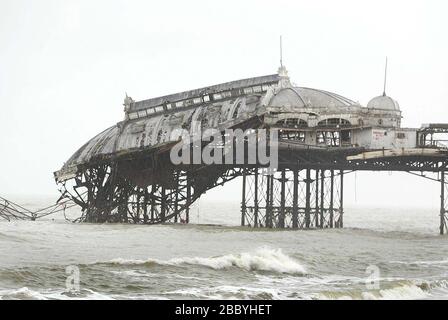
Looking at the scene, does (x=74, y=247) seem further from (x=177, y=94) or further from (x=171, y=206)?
(x=177, y=94)

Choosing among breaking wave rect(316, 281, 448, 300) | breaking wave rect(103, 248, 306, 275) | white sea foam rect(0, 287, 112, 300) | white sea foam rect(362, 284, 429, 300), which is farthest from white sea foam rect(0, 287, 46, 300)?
white sea foam rect(362, 284, 429, 300)

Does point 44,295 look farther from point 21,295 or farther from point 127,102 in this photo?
point 127,102

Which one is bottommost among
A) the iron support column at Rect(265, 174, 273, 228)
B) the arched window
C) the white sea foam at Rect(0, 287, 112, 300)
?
the white sea foam at Rect(0, 287, 112, 300)

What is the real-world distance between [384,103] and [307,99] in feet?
16.8

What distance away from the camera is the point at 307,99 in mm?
61094

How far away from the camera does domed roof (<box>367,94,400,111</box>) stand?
6153cm

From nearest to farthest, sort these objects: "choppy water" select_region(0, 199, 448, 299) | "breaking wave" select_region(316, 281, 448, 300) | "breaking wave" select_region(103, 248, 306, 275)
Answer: "choppy water" select_region(0, 199, 448, 299) → "breaking wave" select_region(316, 281, 448, 300) → "breaking wave" select_region(103, 248, 306, 275)

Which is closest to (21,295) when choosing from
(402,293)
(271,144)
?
(402,293)

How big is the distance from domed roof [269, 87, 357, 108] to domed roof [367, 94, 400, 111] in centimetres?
118

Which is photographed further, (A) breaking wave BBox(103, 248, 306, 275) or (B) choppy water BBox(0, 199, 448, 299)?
(A) breaking wave BBox(103, 248, 306, 275)

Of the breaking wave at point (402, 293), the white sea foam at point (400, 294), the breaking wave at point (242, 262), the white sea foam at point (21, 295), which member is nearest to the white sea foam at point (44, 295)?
the white sea foam at point (21, 295)

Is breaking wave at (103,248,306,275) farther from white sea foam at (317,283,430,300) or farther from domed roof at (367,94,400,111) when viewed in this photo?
domed roof at (367,94,400,111)

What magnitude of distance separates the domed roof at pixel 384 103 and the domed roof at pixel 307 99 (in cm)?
118
